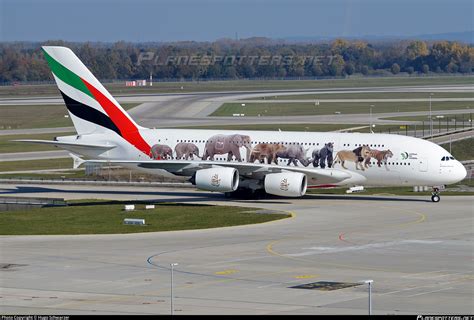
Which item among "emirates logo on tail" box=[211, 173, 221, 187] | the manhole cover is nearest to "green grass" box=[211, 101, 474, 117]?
"emirates logo on tail" box=[211, 173, 221, 187]

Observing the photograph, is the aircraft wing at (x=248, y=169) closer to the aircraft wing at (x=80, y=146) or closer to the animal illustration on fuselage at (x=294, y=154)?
the animal illustration on fuselage at (x=294, y=154)

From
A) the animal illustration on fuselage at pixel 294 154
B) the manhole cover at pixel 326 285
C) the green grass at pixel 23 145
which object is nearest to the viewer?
the manhole cover at pixel 326 285

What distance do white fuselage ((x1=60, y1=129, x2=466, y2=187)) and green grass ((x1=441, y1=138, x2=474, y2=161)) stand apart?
37.2 metres

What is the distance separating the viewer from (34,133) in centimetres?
13162

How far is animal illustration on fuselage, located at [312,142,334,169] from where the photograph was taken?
72688mm

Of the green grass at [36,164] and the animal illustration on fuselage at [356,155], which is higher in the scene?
the animal illustration on fuselage at [356,155]

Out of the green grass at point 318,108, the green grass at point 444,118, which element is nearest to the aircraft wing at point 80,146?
the green grass at point 444,118

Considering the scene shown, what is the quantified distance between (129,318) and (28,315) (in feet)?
11.1

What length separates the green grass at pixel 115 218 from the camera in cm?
5872

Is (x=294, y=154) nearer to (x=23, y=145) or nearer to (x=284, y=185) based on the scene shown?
(x=284, y=185)

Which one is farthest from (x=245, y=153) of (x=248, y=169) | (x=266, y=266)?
(x=266, y=266)

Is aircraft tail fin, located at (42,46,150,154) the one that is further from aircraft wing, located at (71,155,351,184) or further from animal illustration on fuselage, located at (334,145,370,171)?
animal illustration on fuselage, located at (334,145,370,171)

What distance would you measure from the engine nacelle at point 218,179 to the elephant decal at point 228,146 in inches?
128

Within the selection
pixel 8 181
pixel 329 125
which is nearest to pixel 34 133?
pixel 329 125
